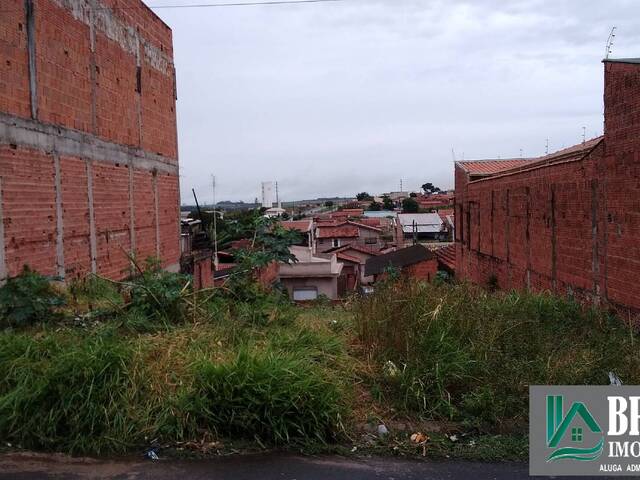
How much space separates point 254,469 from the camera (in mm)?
3523

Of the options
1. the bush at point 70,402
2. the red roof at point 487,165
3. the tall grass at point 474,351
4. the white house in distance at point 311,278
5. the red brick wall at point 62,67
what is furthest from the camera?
the white house in distance at point 311,278

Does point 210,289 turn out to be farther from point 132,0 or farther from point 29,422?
point 132,0

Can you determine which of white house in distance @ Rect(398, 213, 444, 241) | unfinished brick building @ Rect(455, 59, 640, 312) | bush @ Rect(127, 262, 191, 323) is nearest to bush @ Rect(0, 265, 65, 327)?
bush @ Rect(127, 262, 191, 323)

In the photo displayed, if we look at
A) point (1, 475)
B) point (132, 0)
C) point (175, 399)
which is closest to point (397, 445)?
point (175, 399)

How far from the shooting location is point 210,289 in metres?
6.00

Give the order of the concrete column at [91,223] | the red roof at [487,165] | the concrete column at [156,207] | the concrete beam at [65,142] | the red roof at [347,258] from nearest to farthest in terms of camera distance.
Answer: the concrete beam at [65,142] → the concrete column at [91,223] → the concrete column at [156,207] → the red roof at [487,165] → the red roof at [347,258]

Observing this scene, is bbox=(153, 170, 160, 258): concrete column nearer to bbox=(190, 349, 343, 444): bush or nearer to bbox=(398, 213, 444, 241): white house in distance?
bbox=(190, 349, 343, 444): bush

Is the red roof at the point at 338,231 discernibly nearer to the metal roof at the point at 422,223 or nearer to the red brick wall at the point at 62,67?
the metal roof at the point at 422,223

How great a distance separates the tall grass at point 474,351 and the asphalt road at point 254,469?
670 mm

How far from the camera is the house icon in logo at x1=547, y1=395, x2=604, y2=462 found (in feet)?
11.8

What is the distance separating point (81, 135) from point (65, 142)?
25.8 inches

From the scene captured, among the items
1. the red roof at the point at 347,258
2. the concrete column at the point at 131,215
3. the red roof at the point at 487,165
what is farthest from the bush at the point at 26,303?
the red roof at the point at 347,258

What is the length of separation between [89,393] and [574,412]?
3.47 m

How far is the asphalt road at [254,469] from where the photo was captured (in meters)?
3.42
